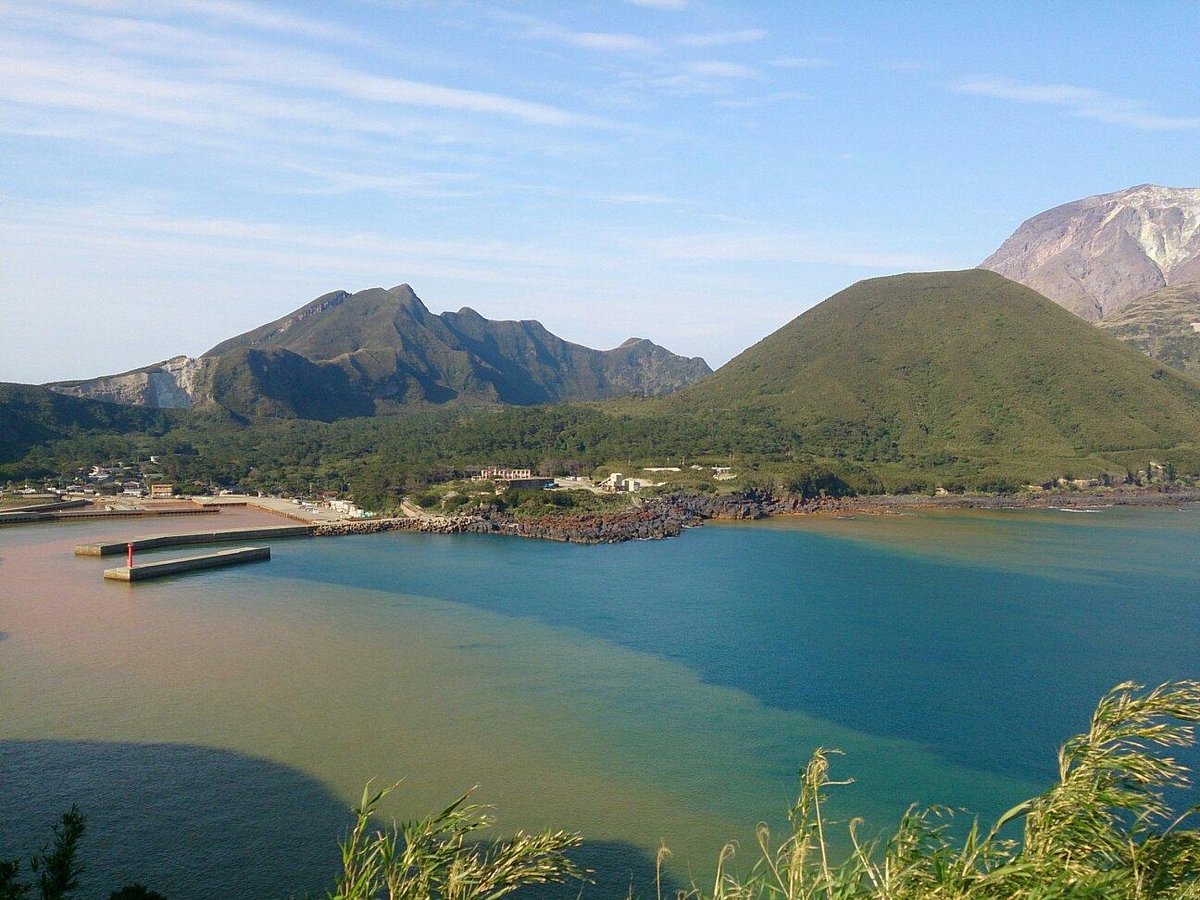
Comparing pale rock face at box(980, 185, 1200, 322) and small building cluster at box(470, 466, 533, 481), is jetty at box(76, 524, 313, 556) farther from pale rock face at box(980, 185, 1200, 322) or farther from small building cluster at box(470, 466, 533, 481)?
pale rock face at box(980, 185, 1200, 322)

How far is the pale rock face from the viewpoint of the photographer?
171500 mm

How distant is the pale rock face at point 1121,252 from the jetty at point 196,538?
6347 inches

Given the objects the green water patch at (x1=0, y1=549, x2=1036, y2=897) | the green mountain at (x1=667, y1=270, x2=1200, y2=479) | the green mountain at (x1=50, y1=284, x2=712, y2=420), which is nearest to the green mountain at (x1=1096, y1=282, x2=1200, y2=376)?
the green mountain at (x1=667, y1=270, x2=1200, y2=479)

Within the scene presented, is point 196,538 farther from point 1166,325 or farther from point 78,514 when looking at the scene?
point 1166,325

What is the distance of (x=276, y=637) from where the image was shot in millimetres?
22797

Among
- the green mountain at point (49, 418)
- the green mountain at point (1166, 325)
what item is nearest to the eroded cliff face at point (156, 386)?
the green mountain at point (49, 418)

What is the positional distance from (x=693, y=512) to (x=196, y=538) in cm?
2742

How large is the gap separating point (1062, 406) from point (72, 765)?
3421 inches

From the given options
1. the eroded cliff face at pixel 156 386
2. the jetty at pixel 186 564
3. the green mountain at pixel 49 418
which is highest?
the eroded cliff face at pixel 156 386

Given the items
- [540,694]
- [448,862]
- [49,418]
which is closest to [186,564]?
[540,694]

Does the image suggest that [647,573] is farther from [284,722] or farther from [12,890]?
[12,890]

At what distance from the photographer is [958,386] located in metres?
88.7

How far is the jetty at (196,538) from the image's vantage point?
34.9 meters

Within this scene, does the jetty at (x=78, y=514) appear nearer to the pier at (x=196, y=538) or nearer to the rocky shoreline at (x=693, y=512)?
the pier at (x=196, y=538)
